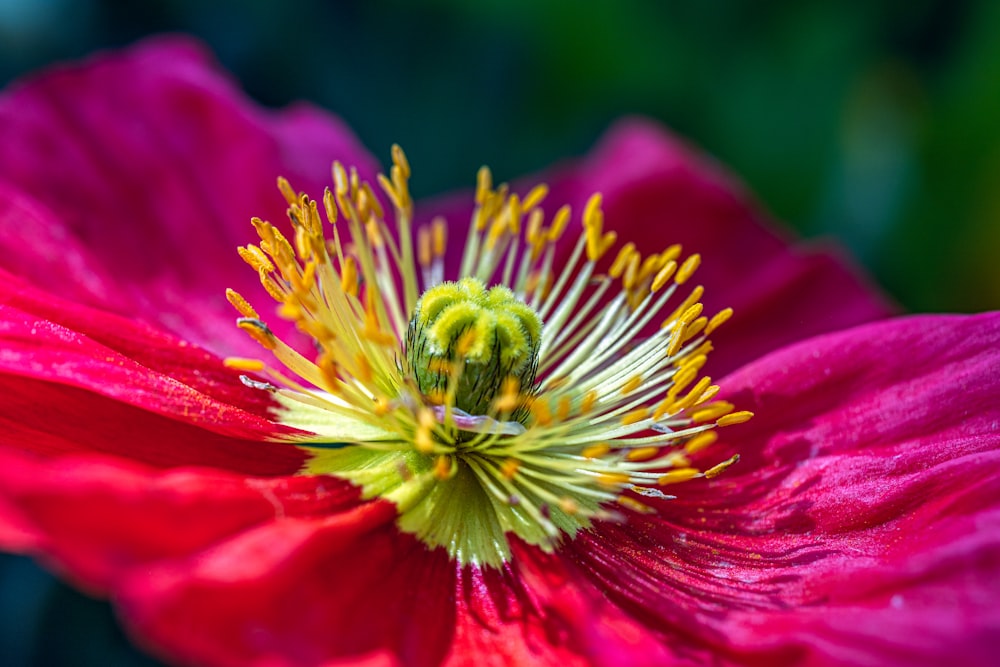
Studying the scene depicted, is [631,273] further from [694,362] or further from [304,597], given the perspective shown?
[304,597]

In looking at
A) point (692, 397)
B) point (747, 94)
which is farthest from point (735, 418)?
point (747, 94)

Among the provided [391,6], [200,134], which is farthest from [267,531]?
[391,6]

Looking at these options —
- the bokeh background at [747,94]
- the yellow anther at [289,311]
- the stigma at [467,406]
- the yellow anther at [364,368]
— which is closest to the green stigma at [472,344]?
the stigma at [467,406]

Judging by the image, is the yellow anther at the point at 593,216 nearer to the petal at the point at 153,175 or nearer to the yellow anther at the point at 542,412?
the yellow anther at the point at 542,412

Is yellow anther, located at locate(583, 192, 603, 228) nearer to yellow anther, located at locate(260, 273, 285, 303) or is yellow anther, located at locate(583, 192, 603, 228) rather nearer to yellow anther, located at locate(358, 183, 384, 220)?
yellow anther, located at locate(358, 183, 384, 220)

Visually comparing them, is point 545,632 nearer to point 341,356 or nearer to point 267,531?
point 267,531
